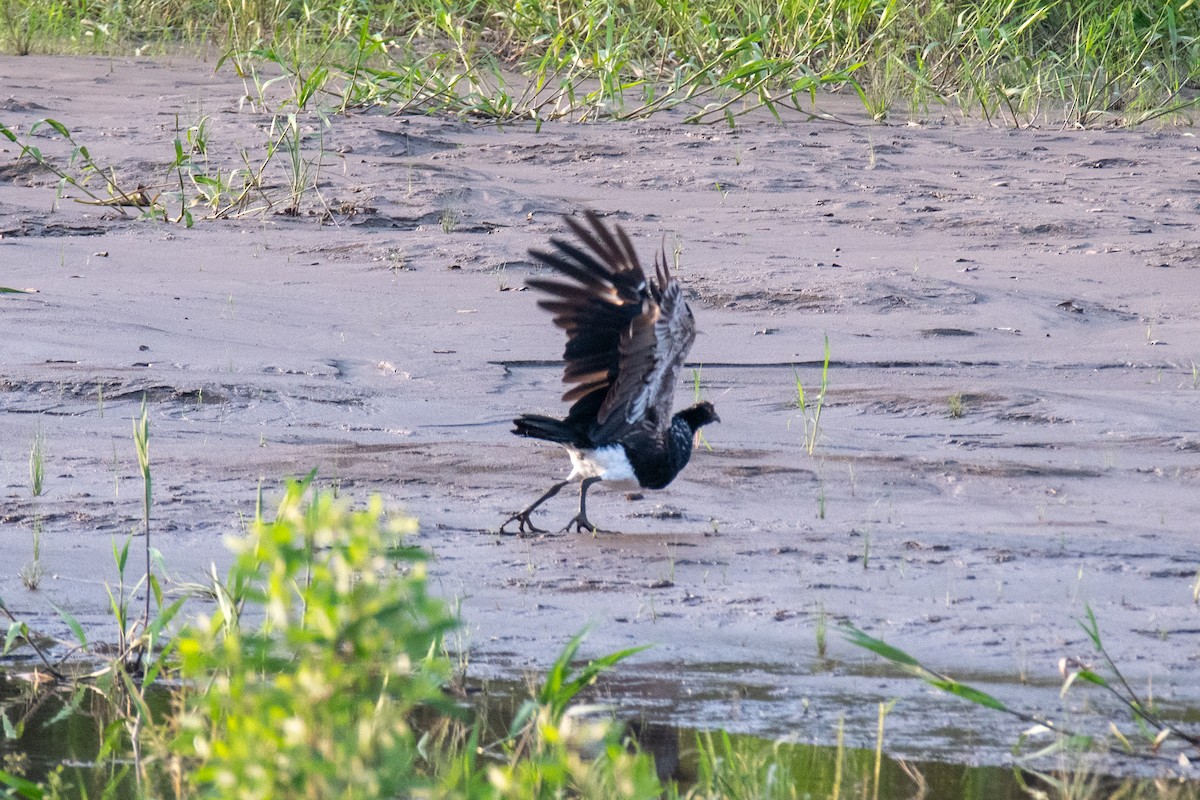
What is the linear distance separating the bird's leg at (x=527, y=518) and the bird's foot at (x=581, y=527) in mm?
77

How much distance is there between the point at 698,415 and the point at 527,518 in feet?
2.50

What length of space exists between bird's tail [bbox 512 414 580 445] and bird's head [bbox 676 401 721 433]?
0.44 m

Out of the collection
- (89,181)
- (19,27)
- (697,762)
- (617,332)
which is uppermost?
(19,27)

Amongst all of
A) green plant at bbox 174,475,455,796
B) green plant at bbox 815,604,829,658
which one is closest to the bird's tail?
green plant at bbox 815,604,829,658

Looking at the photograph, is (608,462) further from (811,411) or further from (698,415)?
(811,411)

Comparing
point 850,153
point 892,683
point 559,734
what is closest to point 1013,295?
point 850,153

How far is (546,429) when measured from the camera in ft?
14.9

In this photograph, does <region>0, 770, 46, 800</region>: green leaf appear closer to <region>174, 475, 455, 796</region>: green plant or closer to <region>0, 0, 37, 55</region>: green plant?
<region>174, 475, 455, 796</region>: green plant

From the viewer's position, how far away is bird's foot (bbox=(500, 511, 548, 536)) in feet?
14.5

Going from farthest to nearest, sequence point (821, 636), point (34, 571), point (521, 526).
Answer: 1. point (521, 526)
2. point (34, 571)
3. point (821, 636)

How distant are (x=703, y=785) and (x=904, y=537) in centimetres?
178

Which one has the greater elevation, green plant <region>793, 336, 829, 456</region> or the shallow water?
green plant <region>793, 336, 829, 456</region>

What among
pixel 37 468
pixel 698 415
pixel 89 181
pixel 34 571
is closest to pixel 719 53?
pixel 89 181

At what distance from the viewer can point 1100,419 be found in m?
5.67
